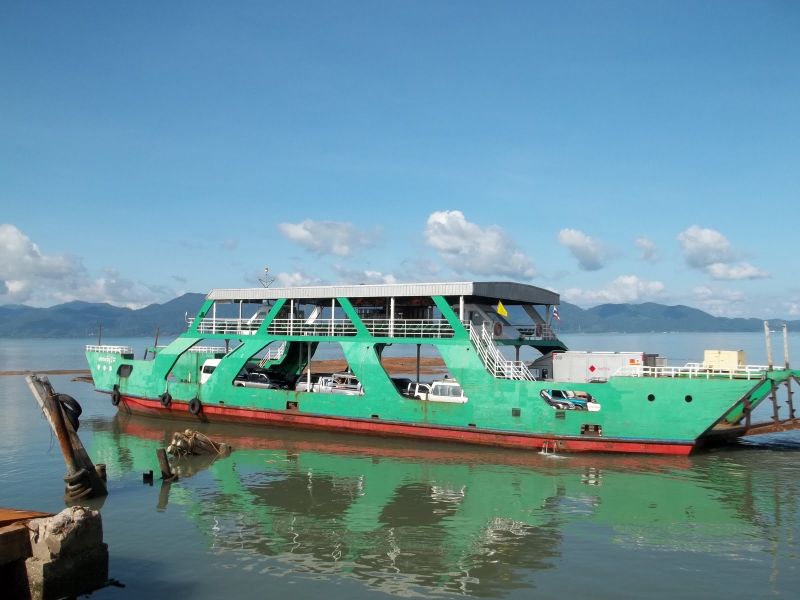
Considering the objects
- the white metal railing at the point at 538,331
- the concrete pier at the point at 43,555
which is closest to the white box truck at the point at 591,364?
the white metal railing at the point at 538,331

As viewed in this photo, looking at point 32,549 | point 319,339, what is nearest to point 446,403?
point 319,339

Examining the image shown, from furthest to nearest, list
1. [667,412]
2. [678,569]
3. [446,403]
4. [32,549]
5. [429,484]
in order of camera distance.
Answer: [446,403], [667,412], [429,484], [678,569], [32,549]

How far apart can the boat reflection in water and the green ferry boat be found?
0.97 metres

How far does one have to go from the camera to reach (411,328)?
25.5 m

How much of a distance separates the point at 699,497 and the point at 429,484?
7461 millimetres

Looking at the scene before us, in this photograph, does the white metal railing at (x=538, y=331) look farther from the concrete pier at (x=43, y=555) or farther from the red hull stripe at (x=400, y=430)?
the concrete pier at (x=43, y=555)

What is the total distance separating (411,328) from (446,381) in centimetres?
254

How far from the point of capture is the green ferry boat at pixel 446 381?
68.6 feet

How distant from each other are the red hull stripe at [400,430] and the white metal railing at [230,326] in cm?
347

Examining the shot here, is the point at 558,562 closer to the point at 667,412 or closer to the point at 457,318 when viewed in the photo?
the point at 667,412

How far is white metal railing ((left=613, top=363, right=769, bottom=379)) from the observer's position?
2048 cm

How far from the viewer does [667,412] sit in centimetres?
2075

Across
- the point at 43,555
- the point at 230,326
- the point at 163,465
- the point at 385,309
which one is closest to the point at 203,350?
the point at 230,326

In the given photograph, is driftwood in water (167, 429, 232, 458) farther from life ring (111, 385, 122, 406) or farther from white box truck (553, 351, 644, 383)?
white box truck (553, 351, 644, 383)
